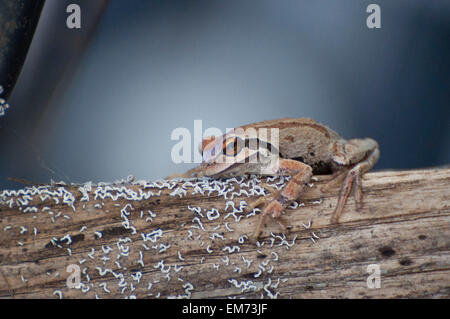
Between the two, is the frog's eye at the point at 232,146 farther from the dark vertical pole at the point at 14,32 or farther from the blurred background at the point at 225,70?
the dark vertical pole at the point at 14,32

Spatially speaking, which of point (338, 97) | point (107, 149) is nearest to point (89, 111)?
point (107, 149)

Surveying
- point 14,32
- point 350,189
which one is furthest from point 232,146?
point 14,32

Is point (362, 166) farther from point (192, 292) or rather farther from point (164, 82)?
Answer: point (164, 82)

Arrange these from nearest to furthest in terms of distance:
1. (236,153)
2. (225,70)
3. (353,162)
A: (236,153), (353,162), (225,70)

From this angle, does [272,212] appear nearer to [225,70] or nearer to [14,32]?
[225,70]

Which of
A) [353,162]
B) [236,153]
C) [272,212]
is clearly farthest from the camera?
[353,162]

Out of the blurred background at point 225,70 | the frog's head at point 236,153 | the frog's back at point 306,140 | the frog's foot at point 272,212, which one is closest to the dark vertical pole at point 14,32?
the blurred background at point 225,70
